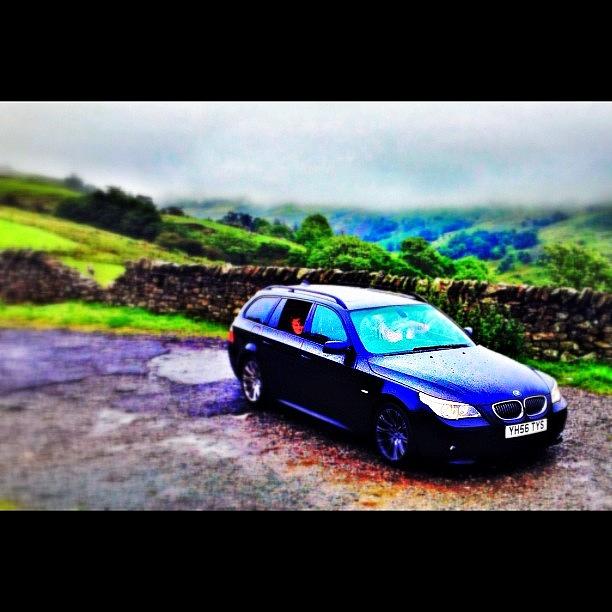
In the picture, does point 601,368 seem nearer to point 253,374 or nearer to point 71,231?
point 253,374

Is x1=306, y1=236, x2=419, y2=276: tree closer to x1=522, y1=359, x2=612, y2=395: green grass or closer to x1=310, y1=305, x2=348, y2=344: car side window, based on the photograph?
x1=310, y1=305, x2=348, y2=344: car side window

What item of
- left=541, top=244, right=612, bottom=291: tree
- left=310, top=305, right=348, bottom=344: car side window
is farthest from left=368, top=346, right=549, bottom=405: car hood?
left=541, top=244, right=612, bottom=291: tree

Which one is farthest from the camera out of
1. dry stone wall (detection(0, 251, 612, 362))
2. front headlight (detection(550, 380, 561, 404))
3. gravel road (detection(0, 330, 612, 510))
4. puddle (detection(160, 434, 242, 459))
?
dry stone wall (detection(0, 251, 612, 362))

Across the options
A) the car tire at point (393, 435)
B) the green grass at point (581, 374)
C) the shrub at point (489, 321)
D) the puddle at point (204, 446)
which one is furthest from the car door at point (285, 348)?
the green grass at point (581, 374)

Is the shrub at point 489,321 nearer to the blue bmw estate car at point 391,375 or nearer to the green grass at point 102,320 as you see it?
the blue bmw estate car at point 391,375

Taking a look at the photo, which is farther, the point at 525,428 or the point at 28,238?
the point at 28,238

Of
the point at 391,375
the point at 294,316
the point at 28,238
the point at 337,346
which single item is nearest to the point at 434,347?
the point at 391,375

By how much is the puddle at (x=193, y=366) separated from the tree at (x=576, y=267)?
3.67 meters

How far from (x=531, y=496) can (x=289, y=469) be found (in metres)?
1.88

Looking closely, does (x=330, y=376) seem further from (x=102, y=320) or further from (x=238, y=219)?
(x=102, y=320)

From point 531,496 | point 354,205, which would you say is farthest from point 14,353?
point 531,496

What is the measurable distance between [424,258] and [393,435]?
243 cm

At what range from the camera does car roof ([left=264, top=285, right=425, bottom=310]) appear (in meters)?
5.65

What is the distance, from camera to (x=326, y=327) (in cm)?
555
